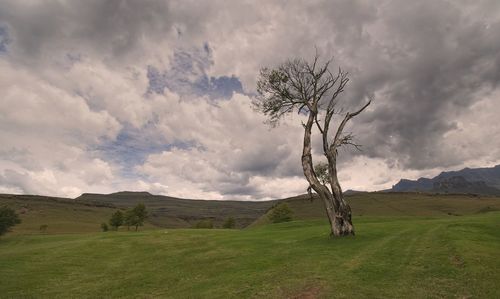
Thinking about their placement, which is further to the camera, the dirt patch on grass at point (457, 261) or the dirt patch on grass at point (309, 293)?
the dirt patch on grass at point (457, 261)

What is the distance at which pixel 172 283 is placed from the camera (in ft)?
71.9

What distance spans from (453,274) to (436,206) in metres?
A: 174

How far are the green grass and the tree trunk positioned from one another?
176 centimetres

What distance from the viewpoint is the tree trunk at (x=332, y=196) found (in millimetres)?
34156

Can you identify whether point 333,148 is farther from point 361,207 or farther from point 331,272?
point 361,207

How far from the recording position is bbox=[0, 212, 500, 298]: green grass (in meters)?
17.2

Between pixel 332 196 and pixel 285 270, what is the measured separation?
50.5 ft

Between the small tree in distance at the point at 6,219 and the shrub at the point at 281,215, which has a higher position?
the small tree in distance at the point at 6,219

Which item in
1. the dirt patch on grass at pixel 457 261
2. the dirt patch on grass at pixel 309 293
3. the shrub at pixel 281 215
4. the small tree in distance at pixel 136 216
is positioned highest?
the small tree in distance at pixel 136 216

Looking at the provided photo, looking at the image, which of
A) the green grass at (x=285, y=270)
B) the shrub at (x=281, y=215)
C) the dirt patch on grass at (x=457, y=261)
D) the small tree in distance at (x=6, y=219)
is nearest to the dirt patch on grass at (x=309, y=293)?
→ the green grass at (x=285, y=270)

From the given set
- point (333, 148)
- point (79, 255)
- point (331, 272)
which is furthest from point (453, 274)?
point (79, 255)

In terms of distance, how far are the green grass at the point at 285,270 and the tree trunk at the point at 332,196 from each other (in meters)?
1.76

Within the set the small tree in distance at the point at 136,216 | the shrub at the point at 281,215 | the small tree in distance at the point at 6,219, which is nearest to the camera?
the small tree in distance at the point at 6,219

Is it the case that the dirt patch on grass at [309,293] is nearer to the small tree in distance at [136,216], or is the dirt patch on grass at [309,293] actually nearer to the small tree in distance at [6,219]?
the small tree in distance at [6,219]
